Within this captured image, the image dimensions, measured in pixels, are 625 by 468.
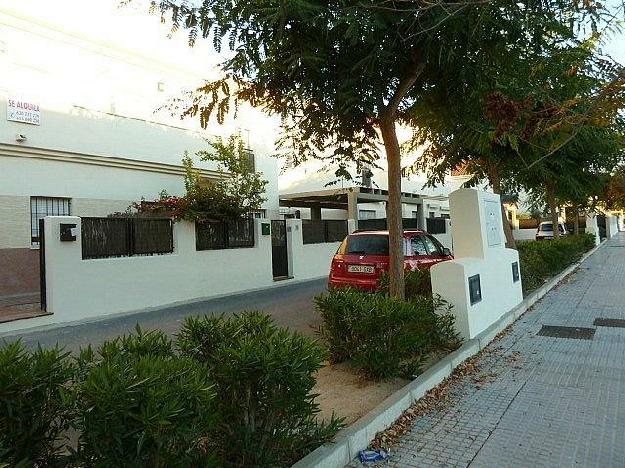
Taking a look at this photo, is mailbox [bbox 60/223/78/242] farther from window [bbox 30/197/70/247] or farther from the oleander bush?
the oleander bush

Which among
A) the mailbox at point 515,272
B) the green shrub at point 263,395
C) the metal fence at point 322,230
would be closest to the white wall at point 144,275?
the metal fence at point 322,230

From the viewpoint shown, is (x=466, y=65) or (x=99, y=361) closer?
(x=99, y=361)

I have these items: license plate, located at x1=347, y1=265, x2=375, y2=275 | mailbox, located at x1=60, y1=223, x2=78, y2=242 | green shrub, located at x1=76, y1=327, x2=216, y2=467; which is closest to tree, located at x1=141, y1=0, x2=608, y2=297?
license plate, located at x1=347, y1=265, x2=375, y2=275

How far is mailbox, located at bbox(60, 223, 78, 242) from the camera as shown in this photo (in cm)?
877

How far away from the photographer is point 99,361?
8.58 feet

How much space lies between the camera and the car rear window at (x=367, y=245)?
8.99 meters

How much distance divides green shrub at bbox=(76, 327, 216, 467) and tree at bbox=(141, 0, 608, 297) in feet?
11.4

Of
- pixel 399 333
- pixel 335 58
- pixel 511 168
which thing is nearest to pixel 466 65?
pixel 335 58

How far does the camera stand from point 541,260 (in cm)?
1240

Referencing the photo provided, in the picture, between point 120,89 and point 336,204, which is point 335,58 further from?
point 336,204

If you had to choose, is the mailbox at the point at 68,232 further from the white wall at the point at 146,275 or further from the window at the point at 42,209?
the window at the point at 42,209

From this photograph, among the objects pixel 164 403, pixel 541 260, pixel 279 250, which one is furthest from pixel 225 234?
pixel 164 403

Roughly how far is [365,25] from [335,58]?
96 centimetres

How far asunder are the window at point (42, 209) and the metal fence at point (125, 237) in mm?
3108
